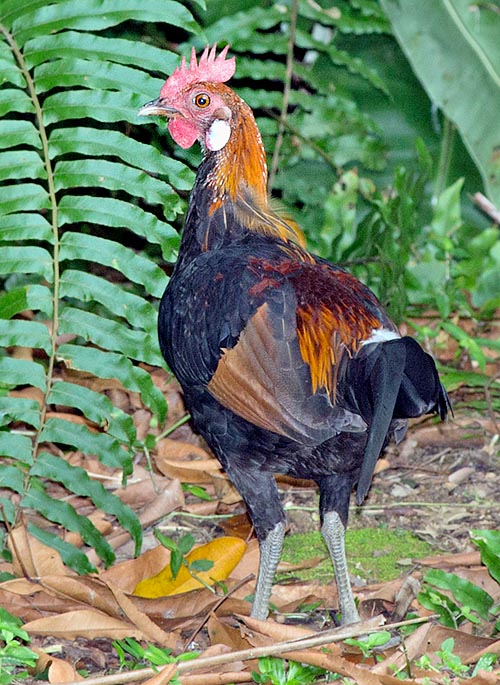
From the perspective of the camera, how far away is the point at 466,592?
3.76 metres

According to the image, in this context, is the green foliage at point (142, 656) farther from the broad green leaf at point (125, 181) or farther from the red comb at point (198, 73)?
the red comb at point (198, 73)

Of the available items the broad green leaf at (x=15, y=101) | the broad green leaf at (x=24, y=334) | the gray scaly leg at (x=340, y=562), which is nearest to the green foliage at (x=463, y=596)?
the gray scaly leg at (x=340, y=562)

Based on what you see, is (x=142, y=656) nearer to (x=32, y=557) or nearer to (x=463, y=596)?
(x=32, y=557)

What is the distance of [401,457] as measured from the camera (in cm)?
514

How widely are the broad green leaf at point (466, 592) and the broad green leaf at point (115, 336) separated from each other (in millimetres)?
1430

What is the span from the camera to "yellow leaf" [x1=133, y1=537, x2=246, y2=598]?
405 centimetres

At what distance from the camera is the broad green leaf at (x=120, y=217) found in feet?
13.8

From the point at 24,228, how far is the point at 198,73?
0.97 m

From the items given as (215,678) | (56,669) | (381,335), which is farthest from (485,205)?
(56,669)

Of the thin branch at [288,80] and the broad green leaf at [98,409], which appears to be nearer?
the broad green leaf at [98,409]

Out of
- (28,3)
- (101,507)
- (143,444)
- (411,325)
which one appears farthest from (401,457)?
(28,3)

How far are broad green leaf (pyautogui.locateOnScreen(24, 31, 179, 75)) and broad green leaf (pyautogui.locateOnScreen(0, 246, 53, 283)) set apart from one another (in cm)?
81

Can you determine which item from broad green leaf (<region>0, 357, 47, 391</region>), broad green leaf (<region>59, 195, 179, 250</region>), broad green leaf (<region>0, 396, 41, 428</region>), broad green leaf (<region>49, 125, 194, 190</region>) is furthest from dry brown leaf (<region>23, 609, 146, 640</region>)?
broad green leaf (<region>49, 125, 194, 190</region>)

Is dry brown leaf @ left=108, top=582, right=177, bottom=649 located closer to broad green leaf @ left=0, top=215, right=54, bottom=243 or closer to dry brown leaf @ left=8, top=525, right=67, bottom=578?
dry brown leaf @ left=8, top=525, right=67, bottom=578
